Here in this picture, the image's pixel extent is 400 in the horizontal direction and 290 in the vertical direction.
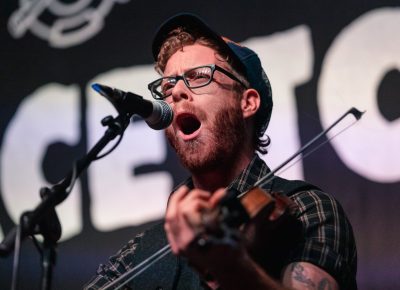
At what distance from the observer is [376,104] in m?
2.06

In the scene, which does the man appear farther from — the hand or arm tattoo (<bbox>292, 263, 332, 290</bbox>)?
the hand

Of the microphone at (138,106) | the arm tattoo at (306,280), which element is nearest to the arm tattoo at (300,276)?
the arm tattoo at (306,280)

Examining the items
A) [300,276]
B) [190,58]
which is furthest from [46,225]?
[190,58]

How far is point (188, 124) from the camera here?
1.85 m

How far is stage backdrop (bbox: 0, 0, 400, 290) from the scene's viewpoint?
2043 mm

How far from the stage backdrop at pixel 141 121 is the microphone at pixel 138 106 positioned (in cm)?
80

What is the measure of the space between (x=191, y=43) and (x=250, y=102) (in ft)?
0.93

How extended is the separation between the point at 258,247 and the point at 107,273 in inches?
28.3

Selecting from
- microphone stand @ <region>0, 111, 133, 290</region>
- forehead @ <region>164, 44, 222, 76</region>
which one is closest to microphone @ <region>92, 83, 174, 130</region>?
microphone stand @ <region>0, 111, 133, 290</region>

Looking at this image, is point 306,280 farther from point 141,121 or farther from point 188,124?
point 141,121

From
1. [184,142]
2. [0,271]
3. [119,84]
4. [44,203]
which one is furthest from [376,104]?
[0,271]

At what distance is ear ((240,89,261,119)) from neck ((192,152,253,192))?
0.47ft

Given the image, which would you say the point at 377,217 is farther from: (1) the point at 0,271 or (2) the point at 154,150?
(1) the point at 0,271

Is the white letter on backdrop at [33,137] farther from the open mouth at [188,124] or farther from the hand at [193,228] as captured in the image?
the hand at [193,228]
